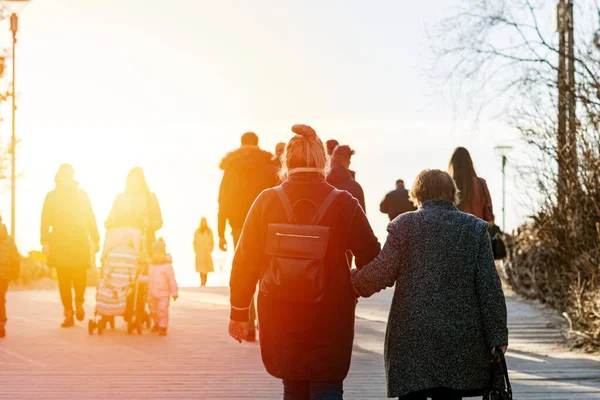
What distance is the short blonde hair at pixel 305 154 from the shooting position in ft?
19.4

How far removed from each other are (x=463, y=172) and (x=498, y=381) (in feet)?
15.5

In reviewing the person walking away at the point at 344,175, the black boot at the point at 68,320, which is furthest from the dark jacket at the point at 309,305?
the black boot at the point at 68,320

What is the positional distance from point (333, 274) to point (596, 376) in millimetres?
4605

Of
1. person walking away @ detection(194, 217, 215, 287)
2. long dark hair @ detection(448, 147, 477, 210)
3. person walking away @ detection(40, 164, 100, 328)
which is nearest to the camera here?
long dark hair @ detection(448, 147, 477, 210)

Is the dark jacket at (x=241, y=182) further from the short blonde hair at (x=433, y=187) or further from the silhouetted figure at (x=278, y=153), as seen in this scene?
the short blonde hair at (x=433, y=187)

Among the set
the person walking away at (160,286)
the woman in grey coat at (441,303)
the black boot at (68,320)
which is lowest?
the black boot at (68,320)

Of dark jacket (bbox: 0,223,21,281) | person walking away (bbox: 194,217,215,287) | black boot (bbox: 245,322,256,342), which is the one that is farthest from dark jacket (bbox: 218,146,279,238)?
person walking away (bbox: 194,217,215,287)

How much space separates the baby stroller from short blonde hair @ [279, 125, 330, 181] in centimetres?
765

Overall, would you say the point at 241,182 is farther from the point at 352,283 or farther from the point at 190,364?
the point at 352,283

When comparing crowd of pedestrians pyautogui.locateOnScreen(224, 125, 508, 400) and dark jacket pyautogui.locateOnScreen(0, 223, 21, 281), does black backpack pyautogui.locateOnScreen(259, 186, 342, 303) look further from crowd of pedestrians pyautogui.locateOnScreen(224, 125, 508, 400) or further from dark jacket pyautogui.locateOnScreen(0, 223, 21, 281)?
dark jacket pyautogui.locateOnScreen(0, 223, 21, 281)

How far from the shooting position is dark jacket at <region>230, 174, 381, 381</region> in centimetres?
571

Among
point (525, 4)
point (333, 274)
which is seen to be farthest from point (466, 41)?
point (333, 274)

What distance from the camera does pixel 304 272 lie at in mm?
5680

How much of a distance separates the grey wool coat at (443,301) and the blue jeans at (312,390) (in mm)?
424
